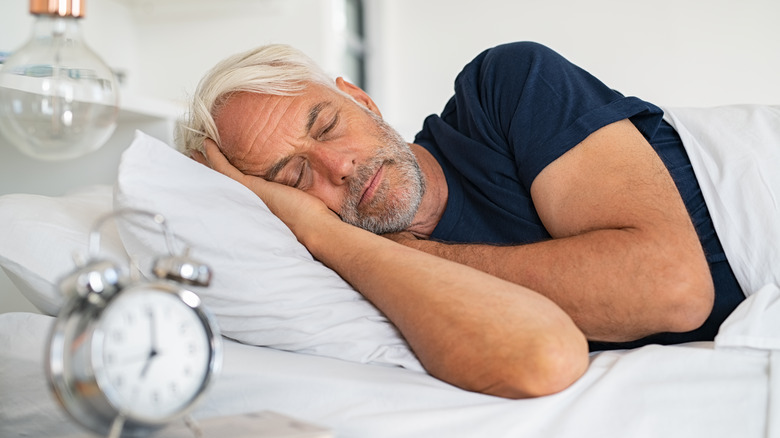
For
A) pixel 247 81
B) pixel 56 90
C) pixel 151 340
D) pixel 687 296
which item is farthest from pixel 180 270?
pixel 247 81

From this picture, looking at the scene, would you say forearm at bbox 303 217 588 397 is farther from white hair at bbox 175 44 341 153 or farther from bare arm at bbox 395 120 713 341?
white hair at bbox 175 44 341 153

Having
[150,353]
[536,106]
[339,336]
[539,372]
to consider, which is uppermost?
[536,106]

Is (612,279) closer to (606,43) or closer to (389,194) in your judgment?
(389,194)

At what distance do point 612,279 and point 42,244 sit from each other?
0.93 m

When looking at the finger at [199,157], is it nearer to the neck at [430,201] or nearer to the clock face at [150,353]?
the neck at [430,201]

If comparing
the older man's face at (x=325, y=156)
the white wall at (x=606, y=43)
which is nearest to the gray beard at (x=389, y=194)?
the older man's face at (x=325, y=156)

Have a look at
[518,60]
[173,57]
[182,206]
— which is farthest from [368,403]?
[173,57]

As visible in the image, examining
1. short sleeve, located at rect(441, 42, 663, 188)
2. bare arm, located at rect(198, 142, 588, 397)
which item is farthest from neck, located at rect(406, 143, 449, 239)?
bare arm, located at rect(198, 142, 588, 397)

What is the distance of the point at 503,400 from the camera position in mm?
960

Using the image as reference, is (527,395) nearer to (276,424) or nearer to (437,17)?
(276,424)

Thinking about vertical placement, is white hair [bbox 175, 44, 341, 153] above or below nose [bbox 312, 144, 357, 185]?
above

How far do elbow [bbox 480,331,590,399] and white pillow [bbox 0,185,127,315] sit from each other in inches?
26.7

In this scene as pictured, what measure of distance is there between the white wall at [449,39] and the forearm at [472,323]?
5.56ft

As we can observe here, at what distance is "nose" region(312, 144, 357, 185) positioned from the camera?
1513 mm
